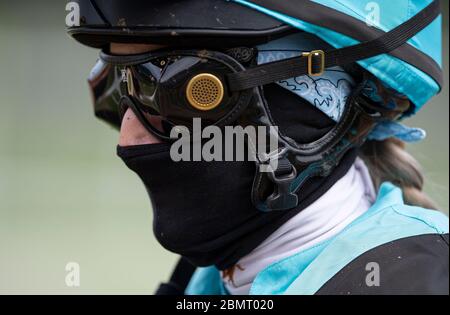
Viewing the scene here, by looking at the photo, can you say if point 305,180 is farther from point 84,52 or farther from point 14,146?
point 84,52

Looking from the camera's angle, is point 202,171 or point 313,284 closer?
point 313,284

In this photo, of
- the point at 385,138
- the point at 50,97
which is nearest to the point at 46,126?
the point at 50,97

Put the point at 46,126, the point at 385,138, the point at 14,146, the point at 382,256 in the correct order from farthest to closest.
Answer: the point at 46,126 < the point at 14,146 < the point at 385,138 < the point at 382,256

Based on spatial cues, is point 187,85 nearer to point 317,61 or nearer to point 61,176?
point 317,61

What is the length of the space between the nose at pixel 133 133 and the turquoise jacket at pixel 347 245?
1.58 feet

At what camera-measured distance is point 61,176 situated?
9.38 meters

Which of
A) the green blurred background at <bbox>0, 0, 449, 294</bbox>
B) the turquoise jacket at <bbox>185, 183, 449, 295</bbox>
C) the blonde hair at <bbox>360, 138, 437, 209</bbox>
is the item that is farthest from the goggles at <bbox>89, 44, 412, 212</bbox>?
the green blurred background at <bbox>0, 0, 449, 294</bbox>

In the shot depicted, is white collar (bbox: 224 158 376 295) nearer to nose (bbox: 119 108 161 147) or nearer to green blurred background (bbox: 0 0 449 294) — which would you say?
nose (bbox: 119 108 161 147)

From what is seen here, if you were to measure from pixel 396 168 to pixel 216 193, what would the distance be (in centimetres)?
72

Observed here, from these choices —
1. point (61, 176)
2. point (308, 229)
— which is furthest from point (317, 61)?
point (61, 176)

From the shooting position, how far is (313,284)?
1671mm

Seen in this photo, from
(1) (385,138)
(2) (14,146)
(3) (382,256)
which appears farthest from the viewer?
(2) (14,146)
